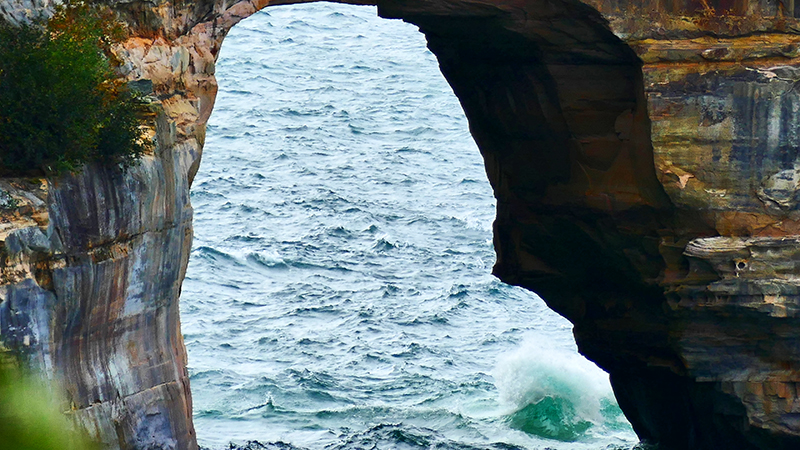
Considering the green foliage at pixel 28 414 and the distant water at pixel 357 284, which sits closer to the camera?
the green foliage at pixel 28 414

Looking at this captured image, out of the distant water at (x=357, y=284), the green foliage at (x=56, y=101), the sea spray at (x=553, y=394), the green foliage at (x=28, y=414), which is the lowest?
the sea spray at (x=553, y=394)

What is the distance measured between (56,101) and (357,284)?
978 inches

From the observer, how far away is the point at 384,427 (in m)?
27.8

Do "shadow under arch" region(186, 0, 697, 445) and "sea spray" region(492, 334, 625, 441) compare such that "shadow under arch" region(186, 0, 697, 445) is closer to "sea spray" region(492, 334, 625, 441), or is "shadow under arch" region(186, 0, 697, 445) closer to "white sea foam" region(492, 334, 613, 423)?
"sea spray" region(492, 334, 625, 441)

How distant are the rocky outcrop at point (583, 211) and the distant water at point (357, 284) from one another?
16.2ft

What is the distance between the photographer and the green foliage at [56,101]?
1541 cm

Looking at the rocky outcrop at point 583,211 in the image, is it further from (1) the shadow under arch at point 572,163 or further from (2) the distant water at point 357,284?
(2) the distant water at point 357,284

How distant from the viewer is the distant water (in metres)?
29.8

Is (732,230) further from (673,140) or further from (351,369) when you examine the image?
(351,369)

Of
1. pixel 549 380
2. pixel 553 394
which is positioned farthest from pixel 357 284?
pixel 553 394

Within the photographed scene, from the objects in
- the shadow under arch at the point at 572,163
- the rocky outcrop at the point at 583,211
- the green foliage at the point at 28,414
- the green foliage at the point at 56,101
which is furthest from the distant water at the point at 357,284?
the green foliage at the point at 56,101

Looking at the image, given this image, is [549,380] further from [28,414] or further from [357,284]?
[28,414]

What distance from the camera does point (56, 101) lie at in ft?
50.6

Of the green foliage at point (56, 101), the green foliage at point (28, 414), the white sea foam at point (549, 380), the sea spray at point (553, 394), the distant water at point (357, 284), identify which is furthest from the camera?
the white sea foam at point (549, 380)
